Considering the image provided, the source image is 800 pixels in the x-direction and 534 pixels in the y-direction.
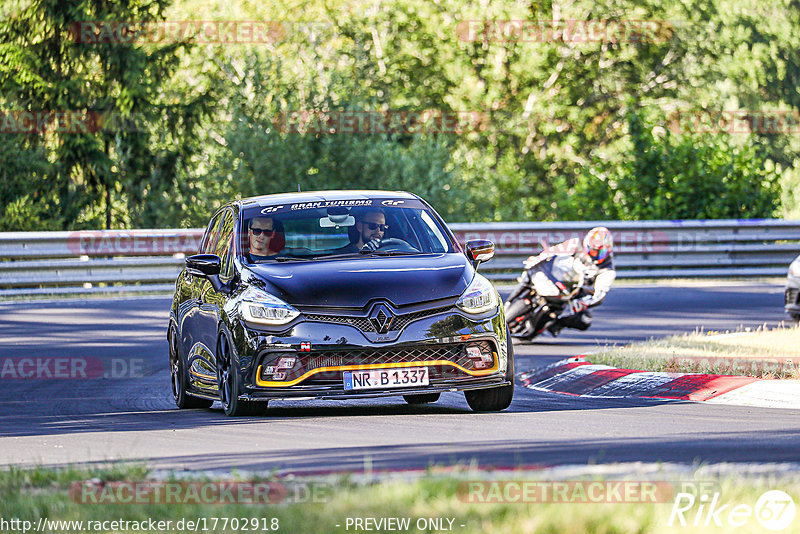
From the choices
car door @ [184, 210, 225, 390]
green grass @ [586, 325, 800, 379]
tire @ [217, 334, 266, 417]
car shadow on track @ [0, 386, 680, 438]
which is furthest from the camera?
green grass @ [586, 325, 800, 379]

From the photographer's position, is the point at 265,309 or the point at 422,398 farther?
the point at 422,398

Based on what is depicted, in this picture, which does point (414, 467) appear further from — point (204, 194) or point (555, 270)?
point (204, 194)

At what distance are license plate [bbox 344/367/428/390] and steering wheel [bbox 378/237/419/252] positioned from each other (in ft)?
4.33

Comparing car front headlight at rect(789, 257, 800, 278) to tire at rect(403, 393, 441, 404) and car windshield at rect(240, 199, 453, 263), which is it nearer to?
tire at rect(403, 393, 441, 404)

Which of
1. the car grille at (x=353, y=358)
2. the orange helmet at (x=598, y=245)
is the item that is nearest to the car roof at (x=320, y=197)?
the car grille at (x=353, y=358)

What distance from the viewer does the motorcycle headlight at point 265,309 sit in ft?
32.6

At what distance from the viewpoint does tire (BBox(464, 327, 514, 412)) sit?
10.4 m

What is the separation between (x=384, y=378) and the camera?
32.4 feet

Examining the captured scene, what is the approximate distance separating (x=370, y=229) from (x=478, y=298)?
4.16 feet

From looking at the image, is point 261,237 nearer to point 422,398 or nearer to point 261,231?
point 261,231

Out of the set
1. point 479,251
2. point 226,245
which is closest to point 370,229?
point 479,251

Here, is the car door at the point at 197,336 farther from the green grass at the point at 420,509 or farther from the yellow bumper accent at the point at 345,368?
the green grass at the point at 420,509

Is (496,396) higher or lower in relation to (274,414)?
higher

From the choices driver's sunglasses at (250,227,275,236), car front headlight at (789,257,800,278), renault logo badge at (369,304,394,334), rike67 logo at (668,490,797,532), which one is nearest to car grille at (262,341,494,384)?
renault logo badge at (369,304,394,334)
